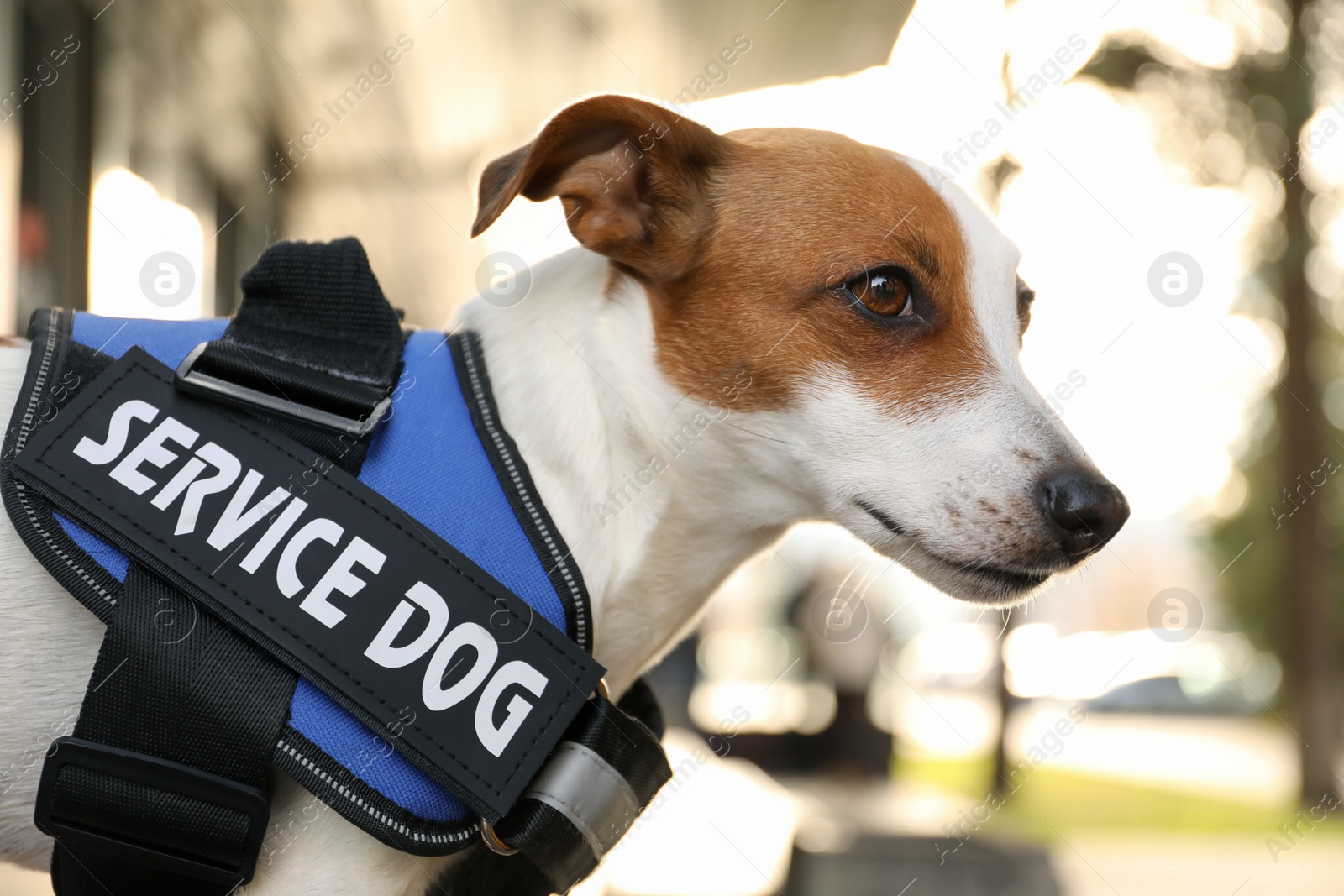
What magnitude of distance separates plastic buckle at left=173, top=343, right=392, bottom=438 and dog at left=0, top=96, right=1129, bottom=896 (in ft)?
0.82

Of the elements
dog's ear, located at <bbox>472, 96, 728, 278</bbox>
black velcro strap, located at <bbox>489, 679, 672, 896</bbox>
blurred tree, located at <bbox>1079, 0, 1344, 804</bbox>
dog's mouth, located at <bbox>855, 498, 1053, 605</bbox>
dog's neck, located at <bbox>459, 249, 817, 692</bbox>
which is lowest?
blurred tree, located at <bbox>1079, 0, 1344, 804</bbox>

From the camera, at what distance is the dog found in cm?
Result: 139

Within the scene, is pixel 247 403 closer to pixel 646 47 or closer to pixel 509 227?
pixel 646 47

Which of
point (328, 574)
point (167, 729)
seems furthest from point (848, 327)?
point (167, 729)

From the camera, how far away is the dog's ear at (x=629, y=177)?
4.79 feet

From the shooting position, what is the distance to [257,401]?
118 cm

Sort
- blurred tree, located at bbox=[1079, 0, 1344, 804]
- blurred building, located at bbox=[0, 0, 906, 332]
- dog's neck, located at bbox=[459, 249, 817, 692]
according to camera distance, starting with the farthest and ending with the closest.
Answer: blurred tree, located at bbox=[1079, 0, 1344, 804] → blurred building, located at bbox=[0, 0, 906, 332] → dog's neck, located at bbox=[459, 249, 817, 692]

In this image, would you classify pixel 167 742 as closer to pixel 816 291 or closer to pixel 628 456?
pixel 628 456

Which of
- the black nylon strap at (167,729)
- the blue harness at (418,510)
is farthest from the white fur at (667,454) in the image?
the black nylon strap at (167,729)

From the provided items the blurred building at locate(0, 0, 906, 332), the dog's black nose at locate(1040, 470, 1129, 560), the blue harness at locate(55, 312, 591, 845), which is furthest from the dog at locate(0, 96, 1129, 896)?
the blurred building at locate(0, 0, 906, 332)

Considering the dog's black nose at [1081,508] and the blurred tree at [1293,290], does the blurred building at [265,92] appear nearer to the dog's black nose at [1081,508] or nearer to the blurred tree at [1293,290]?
the dog's black nose at [1081,508]

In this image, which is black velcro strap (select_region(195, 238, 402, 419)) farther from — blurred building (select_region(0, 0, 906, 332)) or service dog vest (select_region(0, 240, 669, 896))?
blurred building (select_region(0, 0, 906, 332))

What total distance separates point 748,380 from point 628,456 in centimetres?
22

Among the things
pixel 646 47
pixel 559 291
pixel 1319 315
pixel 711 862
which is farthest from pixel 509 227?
pixel 1319 315
